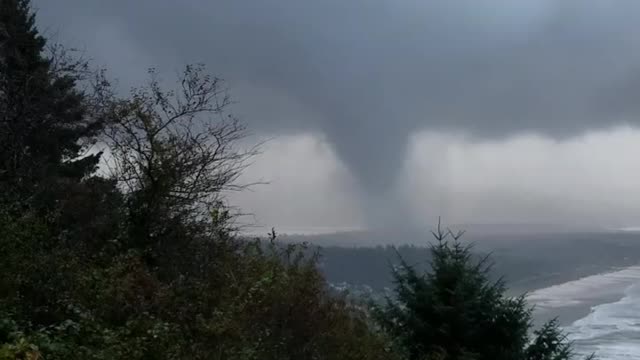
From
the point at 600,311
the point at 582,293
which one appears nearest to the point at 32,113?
the point at 600,311

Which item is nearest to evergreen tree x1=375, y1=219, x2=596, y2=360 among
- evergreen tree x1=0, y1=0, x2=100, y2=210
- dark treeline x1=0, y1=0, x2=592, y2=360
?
dark treeline x1=0, y1=0, x2=592, y2=360

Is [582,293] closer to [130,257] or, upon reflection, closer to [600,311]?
[600,311]

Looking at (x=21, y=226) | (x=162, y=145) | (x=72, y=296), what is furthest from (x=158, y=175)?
(x=72, y=296)

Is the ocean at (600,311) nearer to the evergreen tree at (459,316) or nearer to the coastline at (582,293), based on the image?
the coastline at (582,293)

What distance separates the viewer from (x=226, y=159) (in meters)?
17.8

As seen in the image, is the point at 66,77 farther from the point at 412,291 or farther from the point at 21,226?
the point at 412,291

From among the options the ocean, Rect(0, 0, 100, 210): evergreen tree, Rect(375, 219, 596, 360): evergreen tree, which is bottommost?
the ocean

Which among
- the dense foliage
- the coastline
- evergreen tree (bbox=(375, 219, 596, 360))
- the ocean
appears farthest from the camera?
the coastline

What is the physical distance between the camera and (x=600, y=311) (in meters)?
72.5

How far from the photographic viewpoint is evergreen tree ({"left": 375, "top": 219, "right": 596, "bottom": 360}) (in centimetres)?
1568

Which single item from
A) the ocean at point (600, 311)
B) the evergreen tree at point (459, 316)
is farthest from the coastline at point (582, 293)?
the evergreen tree at point (459, 316)

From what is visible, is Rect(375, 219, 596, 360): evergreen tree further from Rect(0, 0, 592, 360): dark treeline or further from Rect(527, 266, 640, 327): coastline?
Rect(527, 266, 640, 327): coastline

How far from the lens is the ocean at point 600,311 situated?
1964 inches

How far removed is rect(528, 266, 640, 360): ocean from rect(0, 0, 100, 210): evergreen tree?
23.4 m
